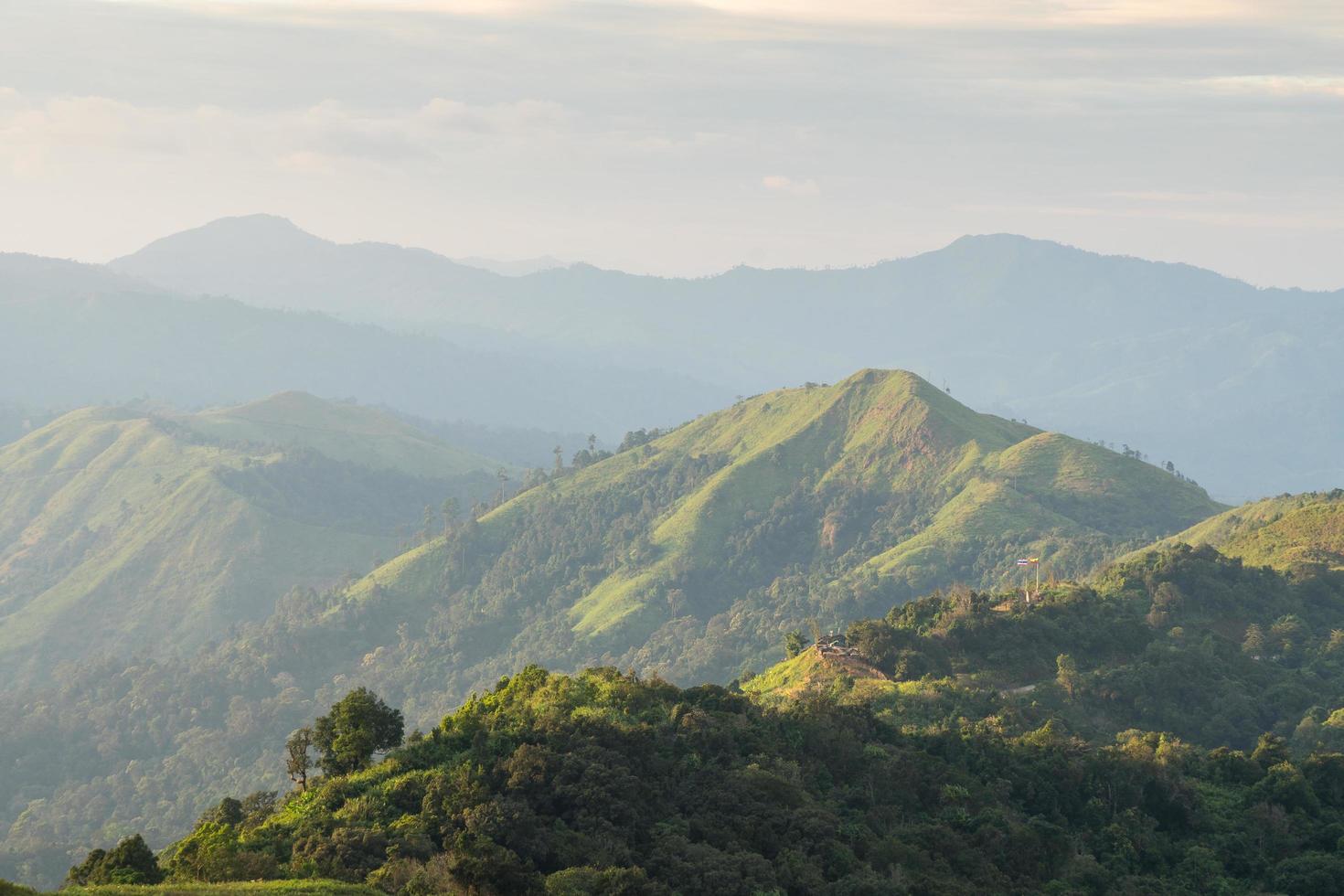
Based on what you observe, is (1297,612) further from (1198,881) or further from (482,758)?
(482,758)

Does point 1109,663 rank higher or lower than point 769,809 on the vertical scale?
lower

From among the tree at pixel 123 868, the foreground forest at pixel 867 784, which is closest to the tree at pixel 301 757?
the foreground forest at pixel 867 784

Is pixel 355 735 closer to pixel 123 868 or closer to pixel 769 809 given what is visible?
pixel 123 868

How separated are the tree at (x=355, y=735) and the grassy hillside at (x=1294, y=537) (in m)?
102

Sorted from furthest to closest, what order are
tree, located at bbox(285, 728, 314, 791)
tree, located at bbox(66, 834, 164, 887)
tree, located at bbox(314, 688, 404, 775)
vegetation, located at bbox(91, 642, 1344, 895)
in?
tree, located at bbox(285, 728, 314, 791) → tree, located at bbox(314, 688, 404, 775) → vegetation, located at bbox(91, 642, 1344, 895) → tree, located at bbox(66, 834, 164, 887)

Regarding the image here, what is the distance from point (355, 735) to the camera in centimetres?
7088

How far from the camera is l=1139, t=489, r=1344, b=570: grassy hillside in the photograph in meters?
147

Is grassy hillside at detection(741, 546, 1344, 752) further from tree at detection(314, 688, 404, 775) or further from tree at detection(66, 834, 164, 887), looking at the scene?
tree at detection(66, 834, 164, 887)

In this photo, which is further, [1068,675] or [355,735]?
[1068,675]

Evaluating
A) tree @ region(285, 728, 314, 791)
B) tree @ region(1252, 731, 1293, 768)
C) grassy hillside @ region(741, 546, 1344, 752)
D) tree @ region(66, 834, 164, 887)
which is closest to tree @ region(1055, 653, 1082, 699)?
grassy hillside @ region(741, 546, 1344, 752)

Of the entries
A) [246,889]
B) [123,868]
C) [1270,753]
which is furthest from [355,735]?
[1270,753]

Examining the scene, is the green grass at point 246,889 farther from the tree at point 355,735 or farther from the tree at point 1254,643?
the tree at point 1254,643

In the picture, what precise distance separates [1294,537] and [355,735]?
390 feet

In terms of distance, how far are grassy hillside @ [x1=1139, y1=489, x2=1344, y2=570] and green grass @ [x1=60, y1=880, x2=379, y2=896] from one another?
11481cm
